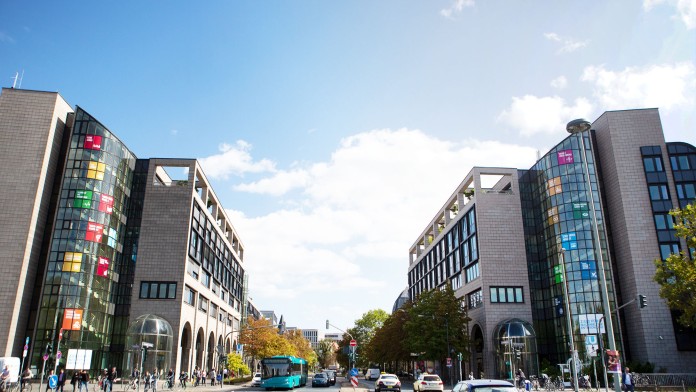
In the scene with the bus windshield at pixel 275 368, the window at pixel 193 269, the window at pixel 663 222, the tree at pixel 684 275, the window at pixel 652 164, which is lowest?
the bus windshield at pixel 275 368

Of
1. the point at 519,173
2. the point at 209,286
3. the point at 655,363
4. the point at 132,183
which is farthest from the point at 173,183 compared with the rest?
the point at 655,363

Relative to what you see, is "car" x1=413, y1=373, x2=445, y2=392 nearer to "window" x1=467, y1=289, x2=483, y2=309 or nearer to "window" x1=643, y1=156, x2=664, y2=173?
"window" x1=467, y1=289, x2=483, y2=309

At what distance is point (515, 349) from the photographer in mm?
54469

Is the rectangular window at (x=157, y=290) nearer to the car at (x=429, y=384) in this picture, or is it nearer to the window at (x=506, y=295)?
the car at (x=429, y=384)

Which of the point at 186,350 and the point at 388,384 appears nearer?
the point at 388,384

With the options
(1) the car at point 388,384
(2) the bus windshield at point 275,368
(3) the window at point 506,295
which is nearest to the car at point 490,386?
(1) the car at point 388,384

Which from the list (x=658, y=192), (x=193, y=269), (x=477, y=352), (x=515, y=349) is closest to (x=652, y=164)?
(x=658, y=192)

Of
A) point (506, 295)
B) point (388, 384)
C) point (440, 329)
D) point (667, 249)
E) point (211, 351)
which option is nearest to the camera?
point (388, 384)

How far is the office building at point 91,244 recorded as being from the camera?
158 feet

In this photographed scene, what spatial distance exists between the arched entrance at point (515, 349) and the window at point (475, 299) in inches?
214

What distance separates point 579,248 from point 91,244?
172 ft

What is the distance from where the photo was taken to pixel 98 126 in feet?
179

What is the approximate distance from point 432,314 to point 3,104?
171ft

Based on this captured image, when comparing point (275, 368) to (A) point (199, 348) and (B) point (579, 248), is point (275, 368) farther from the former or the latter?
(B) point (579, 248)
